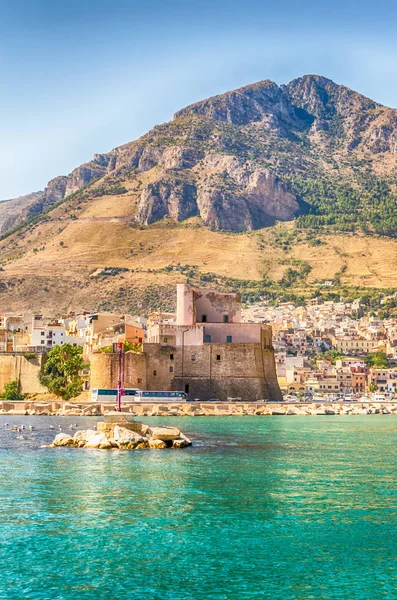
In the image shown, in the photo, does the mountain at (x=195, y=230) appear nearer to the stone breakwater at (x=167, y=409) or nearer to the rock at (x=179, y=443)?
the stone breakwater at (x=167, y=409)

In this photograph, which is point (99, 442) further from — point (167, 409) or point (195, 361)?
point (195, 361)

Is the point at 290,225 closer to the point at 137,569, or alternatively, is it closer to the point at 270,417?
the point at 270,417

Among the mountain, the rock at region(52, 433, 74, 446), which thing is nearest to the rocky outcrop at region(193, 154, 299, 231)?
the mountain

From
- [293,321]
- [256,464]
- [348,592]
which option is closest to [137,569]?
[348,592]

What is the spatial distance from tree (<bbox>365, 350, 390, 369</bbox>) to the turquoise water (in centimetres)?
8025

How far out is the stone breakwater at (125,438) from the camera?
2912 centimetres

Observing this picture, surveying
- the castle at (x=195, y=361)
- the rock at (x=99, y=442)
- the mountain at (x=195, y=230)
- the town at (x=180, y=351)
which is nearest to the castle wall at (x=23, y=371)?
the town at (x=180, y=351)

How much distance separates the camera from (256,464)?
24656mm

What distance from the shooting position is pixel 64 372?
201ft

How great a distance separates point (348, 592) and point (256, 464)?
1297 centimetres

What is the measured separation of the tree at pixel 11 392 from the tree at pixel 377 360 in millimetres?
54235

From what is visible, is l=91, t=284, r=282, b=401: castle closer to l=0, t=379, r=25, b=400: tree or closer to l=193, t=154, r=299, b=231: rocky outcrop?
l=0, t=379, r=25, b=400: tree

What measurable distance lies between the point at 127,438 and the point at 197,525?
1369 centimetres

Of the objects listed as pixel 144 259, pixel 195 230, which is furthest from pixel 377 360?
pixel 195 230
